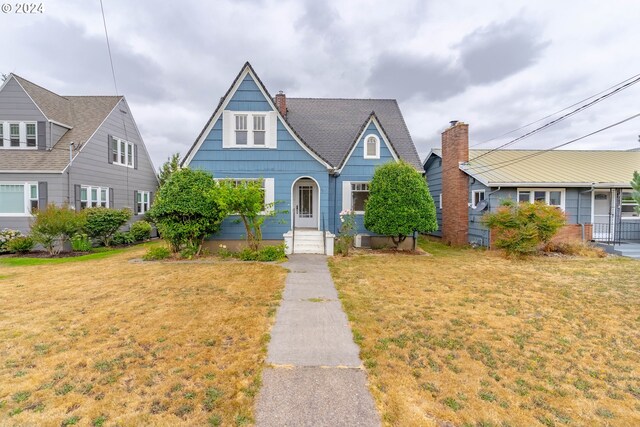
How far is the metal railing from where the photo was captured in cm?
1556

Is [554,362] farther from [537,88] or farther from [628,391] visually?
[537,88]

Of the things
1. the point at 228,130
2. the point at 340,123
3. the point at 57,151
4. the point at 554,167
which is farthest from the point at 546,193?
the point at 57,151

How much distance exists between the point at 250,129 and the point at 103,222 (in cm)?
906

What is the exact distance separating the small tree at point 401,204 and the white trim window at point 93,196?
15.3m

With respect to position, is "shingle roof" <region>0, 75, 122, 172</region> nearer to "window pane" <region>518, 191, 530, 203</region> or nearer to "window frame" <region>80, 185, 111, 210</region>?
"window frame" <region>80, 185, 111, 210</region>

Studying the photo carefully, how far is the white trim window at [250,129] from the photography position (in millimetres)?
13062

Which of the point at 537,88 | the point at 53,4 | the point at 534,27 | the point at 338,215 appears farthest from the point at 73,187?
the point at 537,88

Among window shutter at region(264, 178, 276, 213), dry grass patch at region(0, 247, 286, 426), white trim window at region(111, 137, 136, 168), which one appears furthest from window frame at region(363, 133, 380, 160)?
white trim window at region(111, 137, 136, 168)

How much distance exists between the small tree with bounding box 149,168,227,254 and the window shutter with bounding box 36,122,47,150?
30.6 feet

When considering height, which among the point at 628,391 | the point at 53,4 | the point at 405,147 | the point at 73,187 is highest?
the point at 53,4

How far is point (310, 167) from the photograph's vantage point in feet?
43.9

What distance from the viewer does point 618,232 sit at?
15.6 metres

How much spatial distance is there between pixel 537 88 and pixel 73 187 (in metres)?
26.6

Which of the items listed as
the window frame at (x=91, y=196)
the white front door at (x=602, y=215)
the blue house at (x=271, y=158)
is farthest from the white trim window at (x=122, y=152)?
the white front door at (x=602, y=215)
